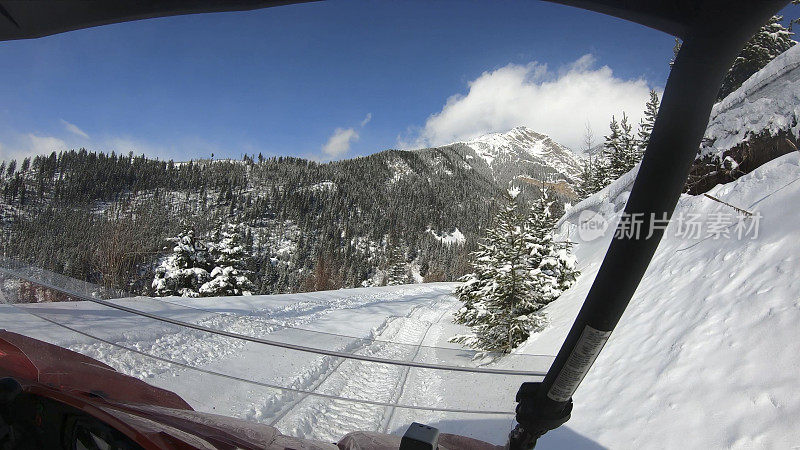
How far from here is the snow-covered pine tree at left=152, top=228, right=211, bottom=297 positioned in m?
25.4

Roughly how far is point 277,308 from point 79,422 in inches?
592

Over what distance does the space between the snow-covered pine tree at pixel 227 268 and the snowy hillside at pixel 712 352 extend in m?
24.1

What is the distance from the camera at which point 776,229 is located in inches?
233

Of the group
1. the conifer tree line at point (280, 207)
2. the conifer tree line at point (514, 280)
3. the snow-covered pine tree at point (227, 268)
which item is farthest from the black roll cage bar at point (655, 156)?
the conifer tree line at point (280, 207)

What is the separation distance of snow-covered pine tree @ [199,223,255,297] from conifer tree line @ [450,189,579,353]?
1702cm

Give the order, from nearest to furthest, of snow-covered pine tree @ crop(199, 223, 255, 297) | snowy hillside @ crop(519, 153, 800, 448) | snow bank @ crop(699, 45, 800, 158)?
snowy hillside @ crop(519, 153, 800, 448)
snow bank @ crop(699, 45, 800, 158)
snow-covered pine tree @ crop(199, 223, 255, 297)

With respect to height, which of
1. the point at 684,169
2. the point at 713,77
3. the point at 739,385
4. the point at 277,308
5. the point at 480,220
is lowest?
the point at 277,308

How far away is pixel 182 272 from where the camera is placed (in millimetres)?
25672

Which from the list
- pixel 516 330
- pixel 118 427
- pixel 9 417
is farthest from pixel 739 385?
pixel 516 330

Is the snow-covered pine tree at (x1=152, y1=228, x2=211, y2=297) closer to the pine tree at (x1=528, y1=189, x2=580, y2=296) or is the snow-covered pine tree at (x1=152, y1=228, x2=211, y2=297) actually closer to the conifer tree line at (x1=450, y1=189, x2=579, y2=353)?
the conifer tree line at (x1=450, y1=189, x2=579, y2=353)

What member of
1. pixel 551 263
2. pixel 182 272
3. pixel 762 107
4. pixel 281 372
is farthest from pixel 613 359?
pixel 182 272

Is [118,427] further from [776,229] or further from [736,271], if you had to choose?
[776,229]

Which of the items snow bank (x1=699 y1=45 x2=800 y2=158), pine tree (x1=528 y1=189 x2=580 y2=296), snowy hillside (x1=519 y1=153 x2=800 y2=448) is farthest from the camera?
pine tree (x1=528 y1=189 x2=580 y2=296)

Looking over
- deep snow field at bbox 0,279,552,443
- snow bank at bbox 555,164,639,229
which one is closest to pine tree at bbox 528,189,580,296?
snow bank at bbox 555,164,639,229
